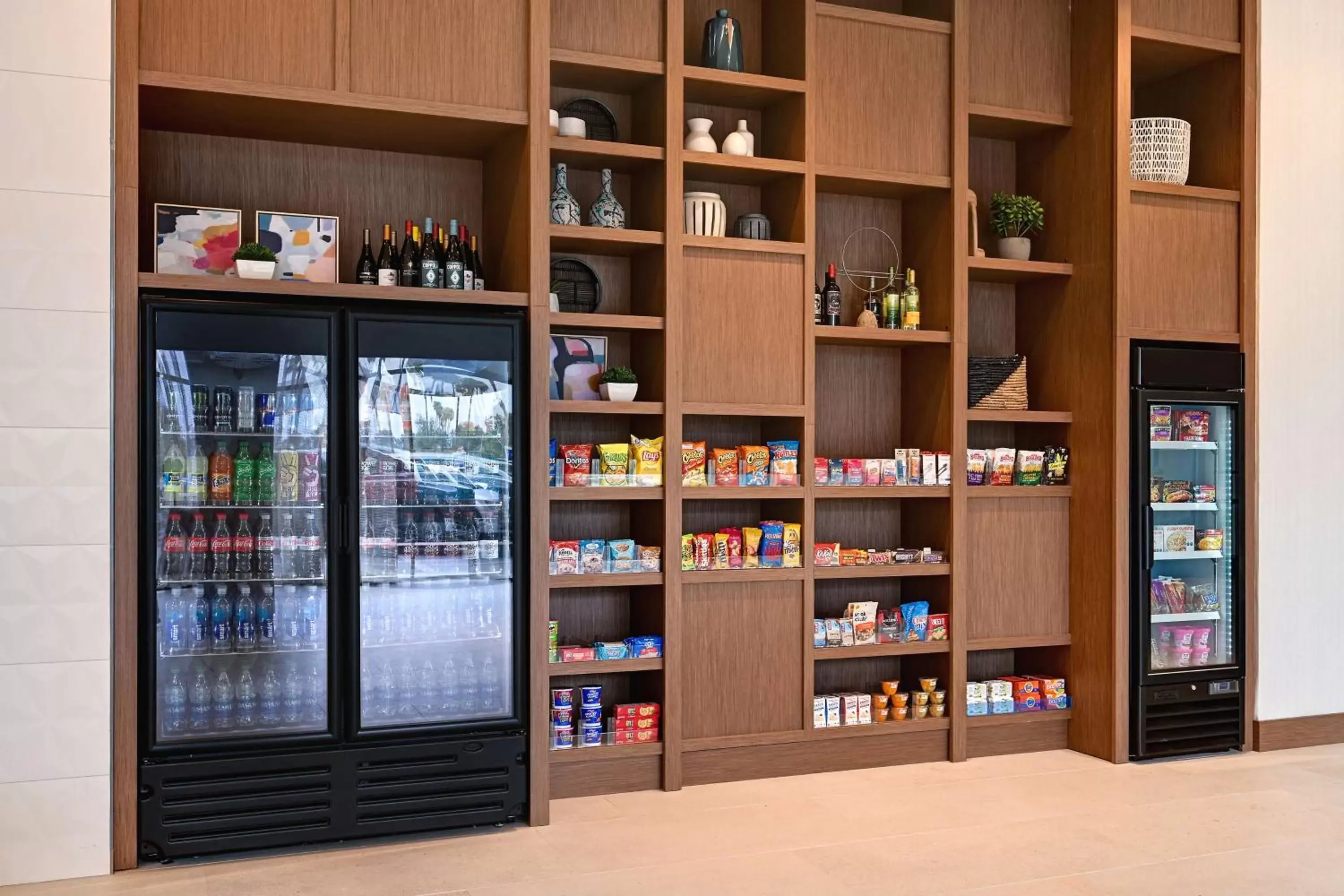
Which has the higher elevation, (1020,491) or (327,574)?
(1020,491)

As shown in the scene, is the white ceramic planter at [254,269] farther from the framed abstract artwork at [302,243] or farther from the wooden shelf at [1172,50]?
the wooden shelf at [1172,50]

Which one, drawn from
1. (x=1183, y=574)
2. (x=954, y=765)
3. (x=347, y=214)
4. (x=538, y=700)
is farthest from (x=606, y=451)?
(x=1183, y=574)

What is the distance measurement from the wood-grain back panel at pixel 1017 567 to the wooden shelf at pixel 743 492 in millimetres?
888

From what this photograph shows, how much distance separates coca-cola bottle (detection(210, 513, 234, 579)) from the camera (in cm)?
395

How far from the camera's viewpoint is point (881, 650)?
16.8 ft

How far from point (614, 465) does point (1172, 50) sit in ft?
10.6

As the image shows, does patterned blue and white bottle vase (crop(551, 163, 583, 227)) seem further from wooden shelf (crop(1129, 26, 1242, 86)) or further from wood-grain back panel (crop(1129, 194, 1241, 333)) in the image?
wooden shelf (crop(1129, 26, 1242, 86))

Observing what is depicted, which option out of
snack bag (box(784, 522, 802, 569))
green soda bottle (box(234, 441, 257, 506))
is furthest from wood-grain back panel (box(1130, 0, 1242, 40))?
green soda bottle (box(234, 441, 257, 506))

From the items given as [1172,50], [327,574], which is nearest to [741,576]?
[327,574]

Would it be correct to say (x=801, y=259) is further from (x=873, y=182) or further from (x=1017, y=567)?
(x=1017, y=567)

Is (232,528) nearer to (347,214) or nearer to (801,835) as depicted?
(347,214)

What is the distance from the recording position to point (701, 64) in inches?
201

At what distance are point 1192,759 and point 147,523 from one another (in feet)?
14.7
